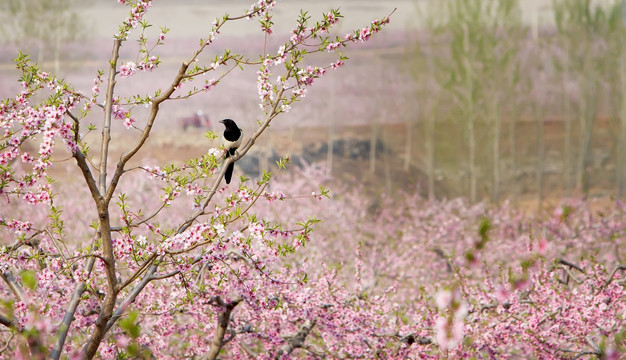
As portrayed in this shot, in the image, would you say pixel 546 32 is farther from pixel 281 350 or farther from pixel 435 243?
pixel 281 350

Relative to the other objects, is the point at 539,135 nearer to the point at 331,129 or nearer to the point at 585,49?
the point at 585,49

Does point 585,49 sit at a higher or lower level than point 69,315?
higher

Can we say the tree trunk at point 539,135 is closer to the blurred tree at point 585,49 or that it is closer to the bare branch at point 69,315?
the blurred tree at point 585,49

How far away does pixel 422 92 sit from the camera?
84.3ft

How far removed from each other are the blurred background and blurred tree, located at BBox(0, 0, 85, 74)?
4 cm

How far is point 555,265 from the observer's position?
639 centimetres

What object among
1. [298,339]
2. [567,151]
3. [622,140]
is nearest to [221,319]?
[298,339]

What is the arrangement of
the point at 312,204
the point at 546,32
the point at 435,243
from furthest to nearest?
the point at 546,32, the point at 312,204, the point at 435,243

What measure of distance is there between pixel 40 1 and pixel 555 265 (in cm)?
1893

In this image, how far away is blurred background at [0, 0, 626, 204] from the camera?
2309 centimetres

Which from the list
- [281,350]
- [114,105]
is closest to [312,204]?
[281,350]

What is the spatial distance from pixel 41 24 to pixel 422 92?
13.1 meters

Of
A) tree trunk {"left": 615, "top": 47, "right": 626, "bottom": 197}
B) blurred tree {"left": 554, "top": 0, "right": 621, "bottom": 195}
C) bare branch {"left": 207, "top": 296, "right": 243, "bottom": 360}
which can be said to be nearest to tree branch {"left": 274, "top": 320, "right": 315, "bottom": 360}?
bare branch {"left": 207, "top": 296, "right": 243, "bottom": 360}

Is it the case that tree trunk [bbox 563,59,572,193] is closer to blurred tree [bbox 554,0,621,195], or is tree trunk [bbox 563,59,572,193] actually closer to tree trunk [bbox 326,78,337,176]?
blurred tree [bbox 554,0,621,195]
